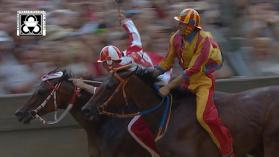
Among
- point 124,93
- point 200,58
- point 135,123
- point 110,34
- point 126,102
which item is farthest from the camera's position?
point 110,34

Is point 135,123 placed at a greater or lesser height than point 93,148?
greater

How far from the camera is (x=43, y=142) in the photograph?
9070mm

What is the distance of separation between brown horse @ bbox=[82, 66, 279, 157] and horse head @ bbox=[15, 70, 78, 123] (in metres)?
0.85

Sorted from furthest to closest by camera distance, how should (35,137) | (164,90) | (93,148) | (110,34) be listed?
1. (110,34)
2. (35,137)
3. (93,148)
4. (164,90)

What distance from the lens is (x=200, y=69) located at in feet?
22.8

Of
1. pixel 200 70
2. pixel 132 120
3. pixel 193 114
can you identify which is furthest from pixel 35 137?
pixel 200 70

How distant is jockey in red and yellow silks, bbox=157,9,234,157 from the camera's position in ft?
22.6

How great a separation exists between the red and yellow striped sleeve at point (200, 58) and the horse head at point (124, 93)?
0.49m

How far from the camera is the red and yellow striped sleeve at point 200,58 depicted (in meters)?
6.91

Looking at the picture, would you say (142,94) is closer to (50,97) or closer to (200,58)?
(200,58)

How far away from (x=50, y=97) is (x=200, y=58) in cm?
201

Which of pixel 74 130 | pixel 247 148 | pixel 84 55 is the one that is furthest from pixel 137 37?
pixel 247 148

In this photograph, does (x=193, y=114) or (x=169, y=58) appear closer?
(x=193, y=114)

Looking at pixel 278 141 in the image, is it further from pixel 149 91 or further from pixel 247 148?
pixel 149 91
